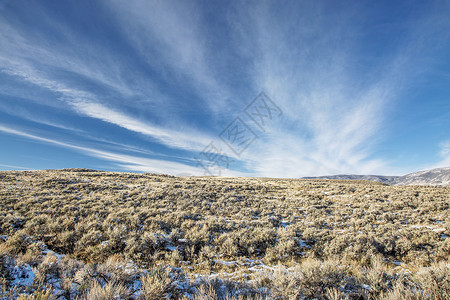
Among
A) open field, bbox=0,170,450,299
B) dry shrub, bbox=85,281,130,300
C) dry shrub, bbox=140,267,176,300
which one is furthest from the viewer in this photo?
open field, bbox=0,170,450,299

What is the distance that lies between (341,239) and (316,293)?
5.39m

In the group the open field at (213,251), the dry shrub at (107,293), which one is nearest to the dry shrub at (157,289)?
the open field at (213,251)

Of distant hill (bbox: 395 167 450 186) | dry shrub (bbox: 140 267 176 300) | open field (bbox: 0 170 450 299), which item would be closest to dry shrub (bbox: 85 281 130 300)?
open field (bbox: 0 170 450 299)

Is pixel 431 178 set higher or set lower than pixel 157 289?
higher

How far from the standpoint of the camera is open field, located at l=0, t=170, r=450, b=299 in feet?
13.1

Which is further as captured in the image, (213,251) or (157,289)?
(213,251)

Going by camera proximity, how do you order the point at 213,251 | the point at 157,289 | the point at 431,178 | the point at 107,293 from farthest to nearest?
1. the point at 431,178
2. the point at 213,251
3. the point at 157,289
4. the point at 107,293

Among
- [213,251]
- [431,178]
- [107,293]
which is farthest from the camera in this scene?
[431,178]

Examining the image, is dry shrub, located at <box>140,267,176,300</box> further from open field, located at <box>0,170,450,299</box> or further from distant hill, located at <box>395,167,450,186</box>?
distant hill, located at <box>395,167,450,186</box>

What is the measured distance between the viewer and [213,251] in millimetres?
7020

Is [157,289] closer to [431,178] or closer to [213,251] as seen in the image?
[213,251]

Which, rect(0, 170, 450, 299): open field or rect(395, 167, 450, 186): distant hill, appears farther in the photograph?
rect(395, 167, 450, 186): distant hill

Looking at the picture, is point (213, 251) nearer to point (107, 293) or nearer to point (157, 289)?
point (157, 289)

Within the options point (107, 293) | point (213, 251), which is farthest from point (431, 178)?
point (107, 293)
